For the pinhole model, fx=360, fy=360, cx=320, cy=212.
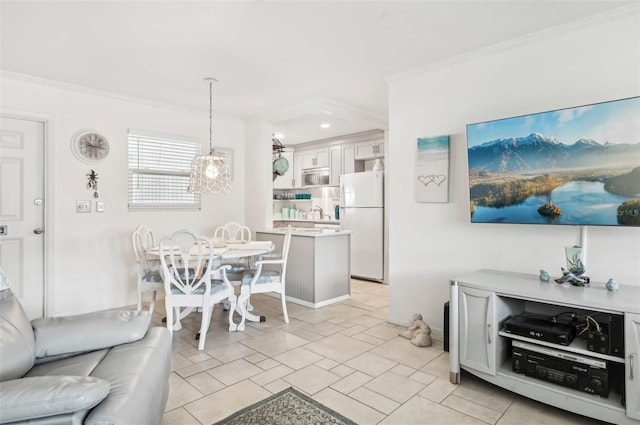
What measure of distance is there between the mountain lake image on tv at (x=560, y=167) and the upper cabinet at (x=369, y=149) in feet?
10.1

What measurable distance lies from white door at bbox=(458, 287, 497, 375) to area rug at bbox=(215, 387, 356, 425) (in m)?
0.94

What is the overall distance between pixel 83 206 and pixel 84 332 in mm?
2727

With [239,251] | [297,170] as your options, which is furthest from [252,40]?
[297,170]

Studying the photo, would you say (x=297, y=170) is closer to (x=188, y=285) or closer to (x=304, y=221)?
(x=304, y=221)

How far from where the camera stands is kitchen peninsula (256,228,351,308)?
14.3 feet

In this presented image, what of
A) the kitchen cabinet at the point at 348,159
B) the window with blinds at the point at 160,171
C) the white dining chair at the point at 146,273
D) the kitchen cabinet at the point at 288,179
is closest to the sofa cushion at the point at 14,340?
the white dining chair at the point at 146,273

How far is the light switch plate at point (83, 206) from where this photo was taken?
159 inches

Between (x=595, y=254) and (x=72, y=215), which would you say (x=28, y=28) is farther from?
(x=595, y=254)

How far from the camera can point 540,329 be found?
7.23ft

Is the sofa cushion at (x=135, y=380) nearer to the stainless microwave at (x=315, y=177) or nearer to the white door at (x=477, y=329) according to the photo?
the white door at (x=477, y=329)

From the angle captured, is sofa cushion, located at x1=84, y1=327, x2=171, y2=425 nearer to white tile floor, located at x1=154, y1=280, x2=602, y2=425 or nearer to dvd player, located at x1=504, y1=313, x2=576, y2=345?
white tile floor, located at x1=154, y1=280, x2=602, y2=425

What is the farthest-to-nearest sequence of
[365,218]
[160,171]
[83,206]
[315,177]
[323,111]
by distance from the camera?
[315,177], [365,218], [160,171], [323,111], [83,206]

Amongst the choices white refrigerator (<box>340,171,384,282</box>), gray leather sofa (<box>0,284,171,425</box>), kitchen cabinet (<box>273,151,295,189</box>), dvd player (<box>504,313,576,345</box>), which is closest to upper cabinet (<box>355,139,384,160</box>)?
white refrigerator (<box>340,171,384,282</box>)

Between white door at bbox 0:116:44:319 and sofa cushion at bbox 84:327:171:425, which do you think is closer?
sofa cushion at bbox 84:327:171:425
